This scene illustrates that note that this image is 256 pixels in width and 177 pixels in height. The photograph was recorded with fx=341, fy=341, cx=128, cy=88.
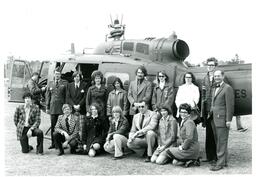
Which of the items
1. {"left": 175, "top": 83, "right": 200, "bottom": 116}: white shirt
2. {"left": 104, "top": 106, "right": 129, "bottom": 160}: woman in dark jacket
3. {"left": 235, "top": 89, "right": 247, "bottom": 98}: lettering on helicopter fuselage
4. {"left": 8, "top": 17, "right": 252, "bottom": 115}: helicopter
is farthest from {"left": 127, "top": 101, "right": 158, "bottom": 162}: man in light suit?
{"left": 235, "top": 89, "right": 247, "bottom": 98}: lettering on helicopter fuselage

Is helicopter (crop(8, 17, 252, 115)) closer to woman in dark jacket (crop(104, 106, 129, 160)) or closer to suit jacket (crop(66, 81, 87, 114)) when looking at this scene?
suit jacket (crop(66, 81, 87, 114))

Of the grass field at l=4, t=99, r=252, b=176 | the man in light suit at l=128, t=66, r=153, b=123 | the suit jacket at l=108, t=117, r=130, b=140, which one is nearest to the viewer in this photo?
the grass field at l=4, t=99, r=252, b=176

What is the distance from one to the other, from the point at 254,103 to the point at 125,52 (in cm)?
449

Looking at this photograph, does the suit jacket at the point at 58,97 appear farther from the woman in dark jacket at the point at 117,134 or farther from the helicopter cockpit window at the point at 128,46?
the helicopter cockpit window at the point at 128,46

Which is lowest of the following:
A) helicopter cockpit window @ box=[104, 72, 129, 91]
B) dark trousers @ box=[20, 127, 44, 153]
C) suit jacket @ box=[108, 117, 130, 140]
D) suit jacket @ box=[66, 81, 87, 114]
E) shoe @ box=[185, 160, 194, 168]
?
shoe @ box=[185, 160, 194, 168]

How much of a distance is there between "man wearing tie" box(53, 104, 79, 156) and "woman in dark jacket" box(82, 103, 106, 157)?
0.25 meters

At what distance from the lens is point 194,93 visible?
7.01 m

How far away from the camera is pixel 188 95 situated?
23.1 ft

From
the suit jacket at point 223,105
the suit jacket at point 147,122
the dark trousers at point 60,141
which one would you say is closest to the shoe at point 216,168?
the suit jacket at point 223,105

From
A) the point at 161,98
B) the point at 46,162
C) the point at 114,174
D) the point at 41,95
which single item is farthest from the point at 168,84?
the point at 41,95

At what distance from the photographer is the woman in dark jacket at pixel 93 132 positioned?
297 inches

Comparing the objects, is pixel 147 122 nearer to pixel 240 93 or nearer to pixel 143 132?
pixel 143 132

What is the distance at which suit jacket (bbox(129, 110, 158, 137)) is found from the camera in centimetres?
719

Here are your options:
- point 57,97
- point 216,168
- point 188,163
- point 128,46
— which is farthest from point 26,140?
point 216,168
